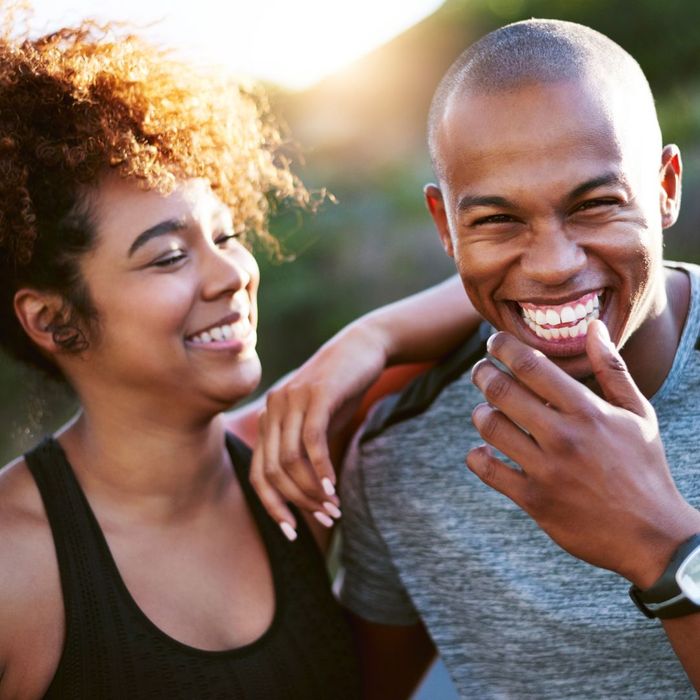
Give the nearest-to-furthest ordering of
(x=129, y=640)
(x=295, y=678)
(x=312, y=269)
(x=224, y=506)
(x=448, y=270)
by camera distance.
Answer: (x=129, y=640), (x=295, y=678), (x=224, y=506), (x=448, y=270), (x=312, y=269)

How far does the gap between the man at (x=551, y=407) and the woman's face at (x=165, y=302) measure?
0.50m

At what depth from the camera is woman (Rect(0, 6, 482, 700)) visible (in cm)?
232

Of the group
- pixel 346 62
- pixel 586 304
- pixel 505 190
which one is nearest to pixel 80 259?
pixel 505 190

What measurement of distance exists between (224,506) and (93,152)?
101 centimetres

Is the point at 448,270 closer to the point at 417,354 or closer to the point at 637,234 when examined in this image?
the point at 417,354

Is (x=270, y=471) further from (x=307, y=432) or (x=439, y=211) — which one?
(x=439, y=211)

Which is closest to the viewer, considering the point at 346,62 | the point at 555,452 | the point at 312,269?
the point at 555,452

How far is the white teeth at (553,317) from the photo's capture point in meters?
2.09

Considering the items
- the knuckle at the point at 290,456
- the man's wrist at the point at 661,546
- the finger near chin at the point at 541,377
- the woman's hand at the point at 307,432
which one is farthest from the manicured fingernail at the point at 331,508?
the man's wrist at the point at 661,546

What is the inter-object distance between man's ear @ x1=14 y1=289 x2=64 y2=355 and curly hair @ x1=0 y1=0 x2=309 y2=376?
24 mm

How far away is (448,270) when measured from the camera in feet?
26.2

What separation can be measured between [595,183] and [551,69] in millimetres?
282

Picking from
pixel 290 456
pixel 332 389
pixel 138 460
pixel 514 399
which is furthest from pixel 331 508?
pixel 514 399

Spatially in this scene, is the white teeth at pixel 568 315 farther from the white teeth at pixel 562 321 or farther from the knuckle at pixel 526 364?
the knuckle at pixel 526 364
